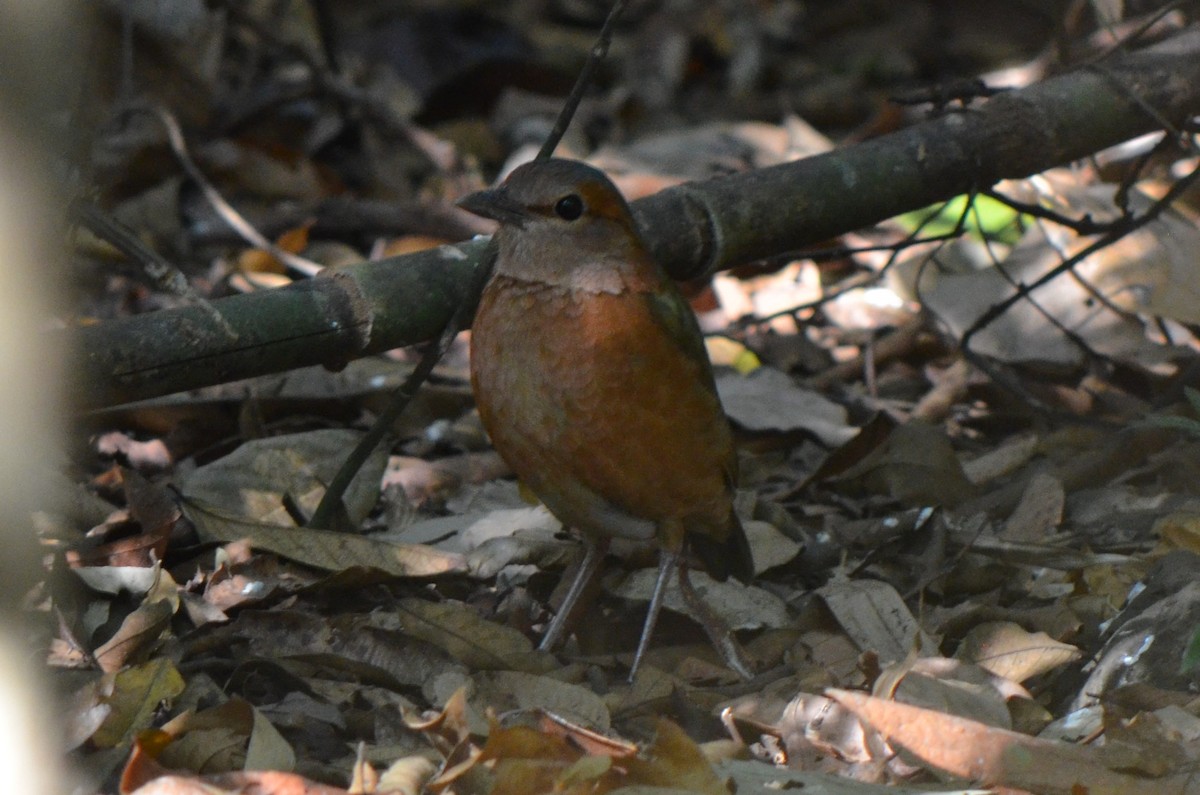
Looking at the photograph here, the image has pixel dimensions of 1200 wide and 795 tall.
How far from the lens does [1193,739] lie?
2957 millimetres

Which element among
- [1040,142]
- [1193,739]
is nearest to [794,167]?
[1040,142]

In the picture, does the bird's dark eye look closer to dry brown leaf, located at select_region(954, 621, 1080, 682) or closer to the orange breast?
the orange breast

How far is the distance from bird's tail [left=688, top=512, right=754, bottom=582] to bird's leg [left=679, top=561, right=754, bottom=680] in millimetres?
73

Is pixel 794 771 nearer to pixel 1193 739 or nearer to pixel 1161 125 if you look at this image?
pixel 1193 739

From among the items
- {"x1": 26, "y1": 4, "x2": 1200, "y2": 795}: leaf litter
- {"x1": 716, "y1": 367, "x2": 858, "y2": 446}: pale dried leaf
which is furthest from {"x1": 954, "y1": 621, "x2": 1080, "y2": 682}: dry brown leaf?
{"x1": 716, "y1": 367, "x2": 858, "y2": 446}: pale dried leaf

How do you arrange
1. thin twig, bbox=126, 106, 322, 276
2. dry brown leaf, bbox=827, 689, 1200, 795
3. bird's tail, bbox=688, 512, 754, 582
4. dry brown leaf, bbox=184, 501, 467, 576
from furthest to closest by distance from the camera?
thin twig, bbox=126, 106, 322, 276 → bird's tail, bbox=688, 512, 754, 582 → dry brown leaf, bbox=184, 501, 467, 576 → dry brown leaf, bbox=827, 689, 1200, 795

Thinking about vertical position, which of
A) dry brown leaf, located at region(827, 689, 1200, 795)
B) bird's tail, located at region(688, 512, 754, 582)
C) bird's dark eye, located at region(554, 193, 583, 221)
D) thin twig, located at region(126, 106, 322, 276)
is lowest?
bird's tail, located at region(688, 512, 754, 582)

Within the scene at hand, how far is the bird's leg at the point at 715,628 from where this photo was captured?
12.1ft

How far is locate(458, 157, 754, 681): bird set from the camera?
A: 350 cm

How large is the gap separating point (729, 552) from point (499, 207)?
1134 mm

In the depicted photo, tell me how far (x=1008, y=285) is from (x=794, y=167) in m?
1.54

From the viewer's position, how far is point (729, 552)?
13.1 feet

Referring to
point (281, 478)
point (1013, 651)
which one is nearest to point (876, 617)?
point (1013, 651)

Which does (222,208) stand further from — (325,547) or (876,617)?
(876,617)
